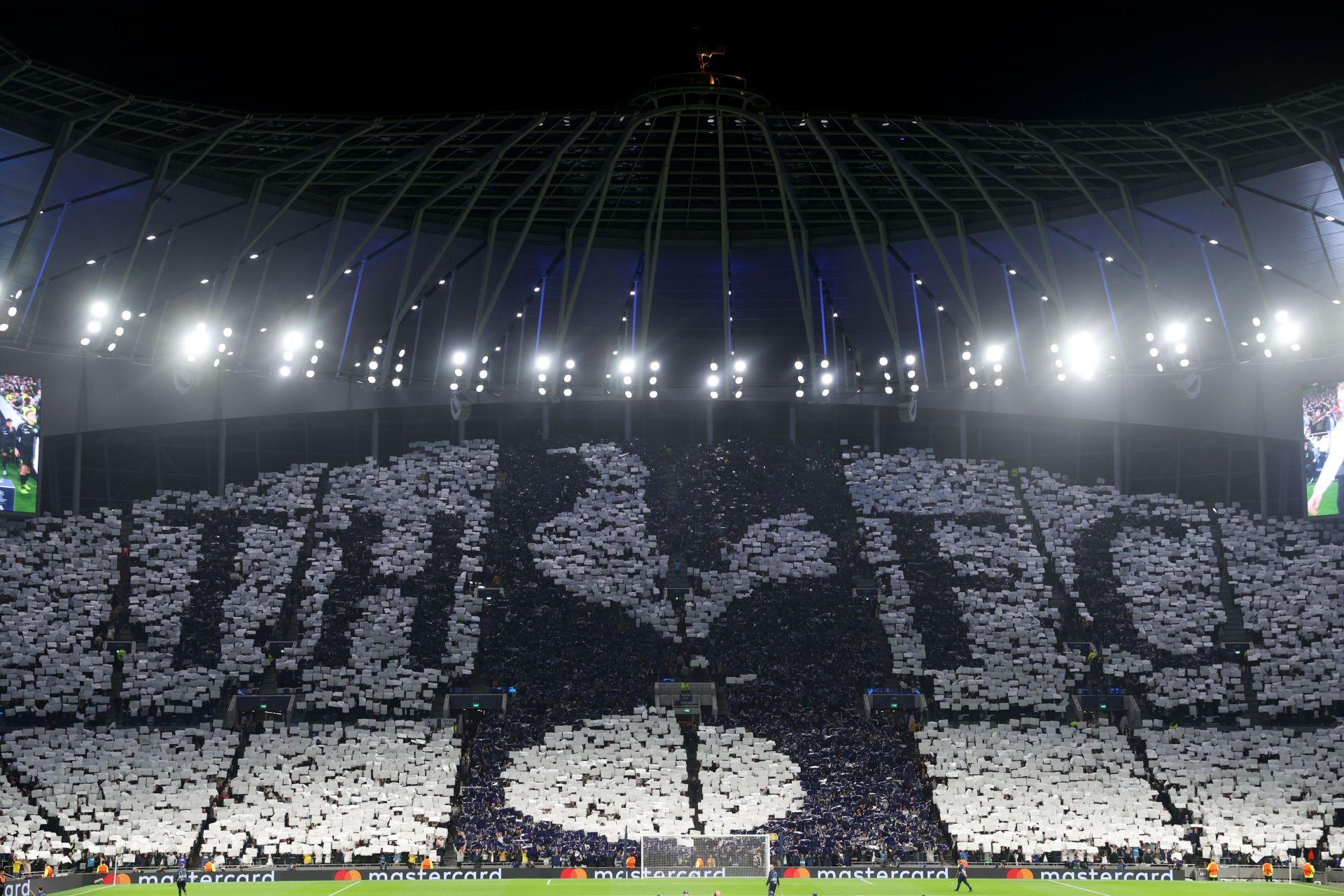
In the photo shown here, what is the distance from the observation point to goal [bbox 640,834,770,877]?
47.2 m

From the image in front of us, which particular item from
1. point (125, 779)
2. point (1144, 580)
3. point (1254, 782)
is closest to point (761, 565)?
point (1144, 580)

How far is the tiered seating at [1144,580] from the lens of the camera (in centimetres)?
5803

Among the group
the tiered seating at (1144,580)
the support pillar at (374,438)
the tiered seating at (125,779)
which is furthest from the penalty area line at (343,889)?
the tiered seating at (1144,580)

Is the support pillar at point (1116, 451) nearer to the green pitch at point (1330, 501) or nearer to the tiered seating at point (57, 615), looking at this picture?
the green pitch at point (1330, 501)

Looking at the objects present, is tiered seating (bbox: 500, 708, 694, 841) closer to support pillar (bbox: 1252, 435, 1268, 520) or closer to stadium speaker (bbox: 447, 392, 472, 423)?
stadium speaker (bbox: 447, 392, 472, 423)

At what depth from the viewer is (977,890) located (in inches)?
1751

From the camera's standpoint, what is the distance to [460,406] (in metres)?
65.8

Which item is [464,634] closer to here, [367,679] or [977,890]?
[367,679]

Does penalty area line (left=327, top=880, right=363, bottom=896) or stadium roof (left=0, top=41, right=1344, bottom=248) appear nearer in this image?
penalty area line (left=327, top=880, right=363, bottom=896)

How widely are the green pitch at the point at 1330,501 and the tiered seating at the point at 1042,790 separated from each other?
16.1m

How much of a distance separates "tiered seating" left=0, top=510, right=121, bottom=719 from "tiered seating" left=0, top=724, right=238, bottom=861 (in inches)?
77.2

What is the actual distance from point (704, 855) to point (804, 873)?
384 centimetres

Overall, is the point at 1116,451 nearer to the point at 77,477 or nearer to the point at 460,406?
the point at 460,406

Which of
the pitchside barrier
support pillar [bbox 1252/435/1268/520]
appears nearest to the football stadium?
the pitchside barrier
